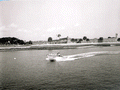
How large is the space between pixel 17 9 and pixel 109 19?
735cm

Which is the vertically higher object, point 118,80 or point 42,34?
point 42,34

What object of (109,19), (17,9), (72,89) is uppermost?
(17,9)

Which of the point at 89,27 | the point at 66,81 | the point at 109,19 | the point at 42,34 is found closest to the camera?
the point at 66,81

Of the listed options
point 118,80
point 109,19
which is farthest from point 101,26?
point 118,80

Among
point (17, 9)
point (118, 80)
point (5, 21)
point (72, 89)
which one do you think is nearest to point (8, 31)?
point (5, 21)

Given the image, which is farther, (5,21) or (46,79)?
(5,21)

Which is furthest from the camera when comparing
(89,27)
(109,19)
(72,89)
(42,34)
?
(42,34)

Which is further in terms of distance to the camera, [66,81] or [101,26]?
[101,26]

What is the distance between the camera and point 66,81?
25.7 feet

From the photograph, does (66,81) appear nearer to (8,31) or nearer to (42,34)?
(42,34)

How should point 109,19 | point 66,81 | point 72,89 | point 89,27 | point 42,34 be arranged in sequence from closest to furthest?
point 72,89, point 66,81, point 109,19, point 89,27, point 42,34

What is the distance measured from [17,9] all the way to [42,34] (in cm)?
303

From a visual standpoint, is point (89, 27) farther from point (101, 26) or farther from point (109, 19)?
point (109, 19)

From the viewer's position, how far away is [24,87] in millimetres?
7043
